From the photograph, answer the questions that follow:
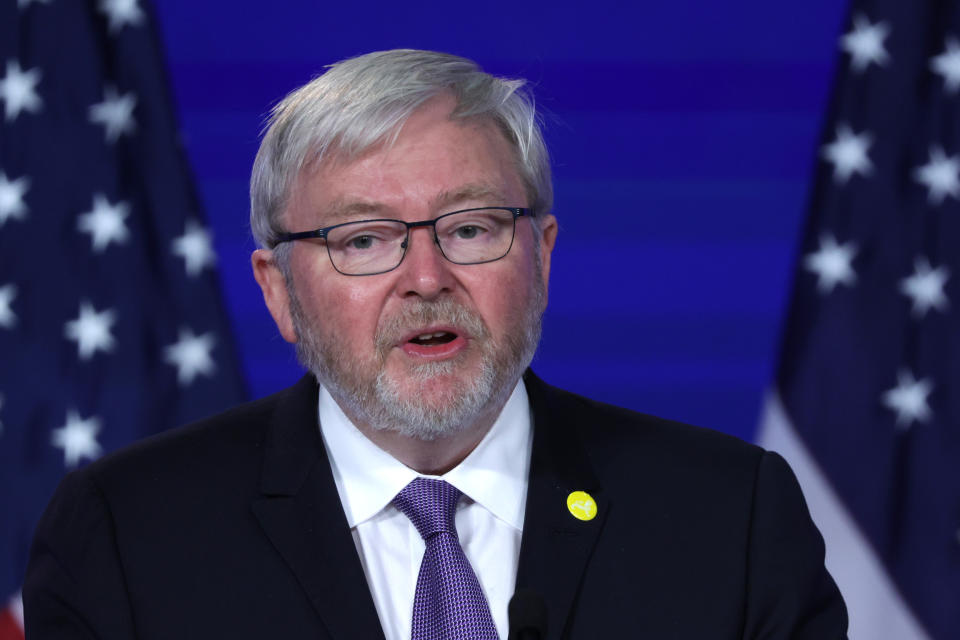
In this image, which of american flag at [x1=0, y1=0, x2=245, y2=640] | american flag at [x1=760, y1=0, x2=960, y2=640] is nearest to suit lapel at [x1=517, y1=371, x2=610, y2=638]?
american flag at [x1=760, y1=0, x2=960, y2=640]

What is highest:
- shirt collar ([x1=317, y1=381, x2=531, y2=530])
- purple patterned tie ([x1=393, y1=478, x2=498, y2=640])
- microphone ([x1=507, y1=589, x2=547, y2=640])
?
shirt collar ([x1=317, y1=381, x2=531, y2=530])

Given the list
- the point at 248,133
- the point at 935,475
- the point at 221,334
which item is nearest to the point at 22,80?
the point at 248,133

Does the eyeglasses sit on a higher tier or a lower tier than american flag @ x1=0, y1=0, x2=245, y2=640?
lower

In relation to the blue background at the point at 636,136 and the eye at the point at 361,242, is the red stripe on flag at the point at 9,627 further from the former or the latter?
the eye at the point at 361,242

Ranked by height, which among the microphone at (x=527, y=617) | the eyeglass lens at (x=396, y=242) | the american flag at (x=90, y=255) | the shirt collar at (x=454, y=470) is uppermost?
the american flag at (x=90, y=255)

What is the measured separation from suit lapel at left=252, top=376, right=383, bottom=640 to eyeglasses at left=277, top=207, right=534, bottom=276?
0.99 feet

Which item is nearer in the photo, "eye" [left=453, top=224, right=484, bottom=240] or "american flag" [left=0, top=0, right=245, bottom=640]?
"eye" [left=453, top=224, right=484, bottom=240]

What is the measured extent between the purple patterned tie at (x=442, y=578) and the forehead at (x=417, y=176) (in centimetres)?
43

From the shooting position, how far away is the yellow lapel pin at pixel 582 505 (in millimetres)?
1727

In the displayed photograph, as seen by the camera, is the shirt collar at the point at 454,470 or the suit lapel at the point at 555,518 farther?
the shirt collar at the point at 454,470

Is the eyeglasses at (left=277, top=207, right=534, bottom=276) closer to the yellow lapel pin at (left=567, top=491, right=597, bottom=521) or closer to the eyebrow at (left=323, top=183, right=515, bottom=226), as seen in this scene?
the eyebrow at (left=323, top=183, right=515, bottom=226)

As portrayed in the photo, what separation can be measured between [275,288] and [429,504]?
0.49 metres

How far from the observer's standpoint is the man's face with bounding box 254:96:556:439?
1.66 meters

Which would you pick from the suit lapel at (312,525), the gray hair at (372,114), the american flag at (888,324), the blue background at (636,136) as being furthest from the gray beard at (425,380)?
the american flag at (888,324)
